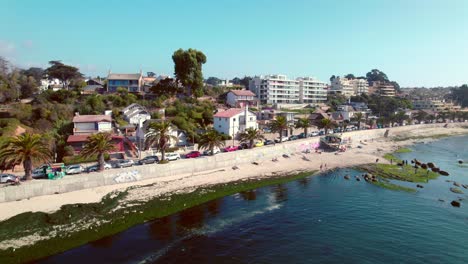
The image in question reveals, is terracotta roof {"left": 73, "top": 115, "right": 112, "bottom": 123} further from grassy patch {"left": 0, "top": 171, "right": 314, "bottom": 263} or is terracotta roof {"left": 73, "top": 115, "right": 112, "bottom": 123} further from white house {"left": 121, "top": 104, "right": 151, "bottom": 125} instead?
grassy patch {"left": 0, "top": 171, "right": 314, "bottom": 263}

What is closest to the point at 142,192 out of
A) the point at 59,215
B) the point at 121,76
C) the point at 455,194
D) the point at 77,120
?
the point at 59,215

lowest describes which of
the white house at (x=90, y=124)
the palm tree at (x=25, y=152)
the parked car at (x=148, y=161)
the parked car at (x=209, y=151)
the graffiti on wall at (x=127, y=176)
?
the graffiti on wall at (x=127, y=176)

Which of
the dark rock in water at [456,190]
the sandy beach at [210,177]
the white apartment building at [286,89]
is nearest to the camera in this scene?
the sandy beach at [210,177]

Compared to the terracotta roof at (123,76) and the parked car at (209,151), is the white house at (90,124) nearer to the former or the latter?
the parked car at (209,151)

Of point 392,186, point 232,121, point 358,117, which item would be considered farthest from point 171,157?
point 358,117

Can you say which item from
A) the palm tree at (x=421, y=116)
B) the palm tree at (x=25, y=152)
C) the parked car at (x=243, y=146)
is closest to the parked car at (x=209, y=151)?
the parked car at (x=243, y=146)

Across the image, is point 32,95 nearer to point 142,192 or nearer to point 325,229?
point 142,192
